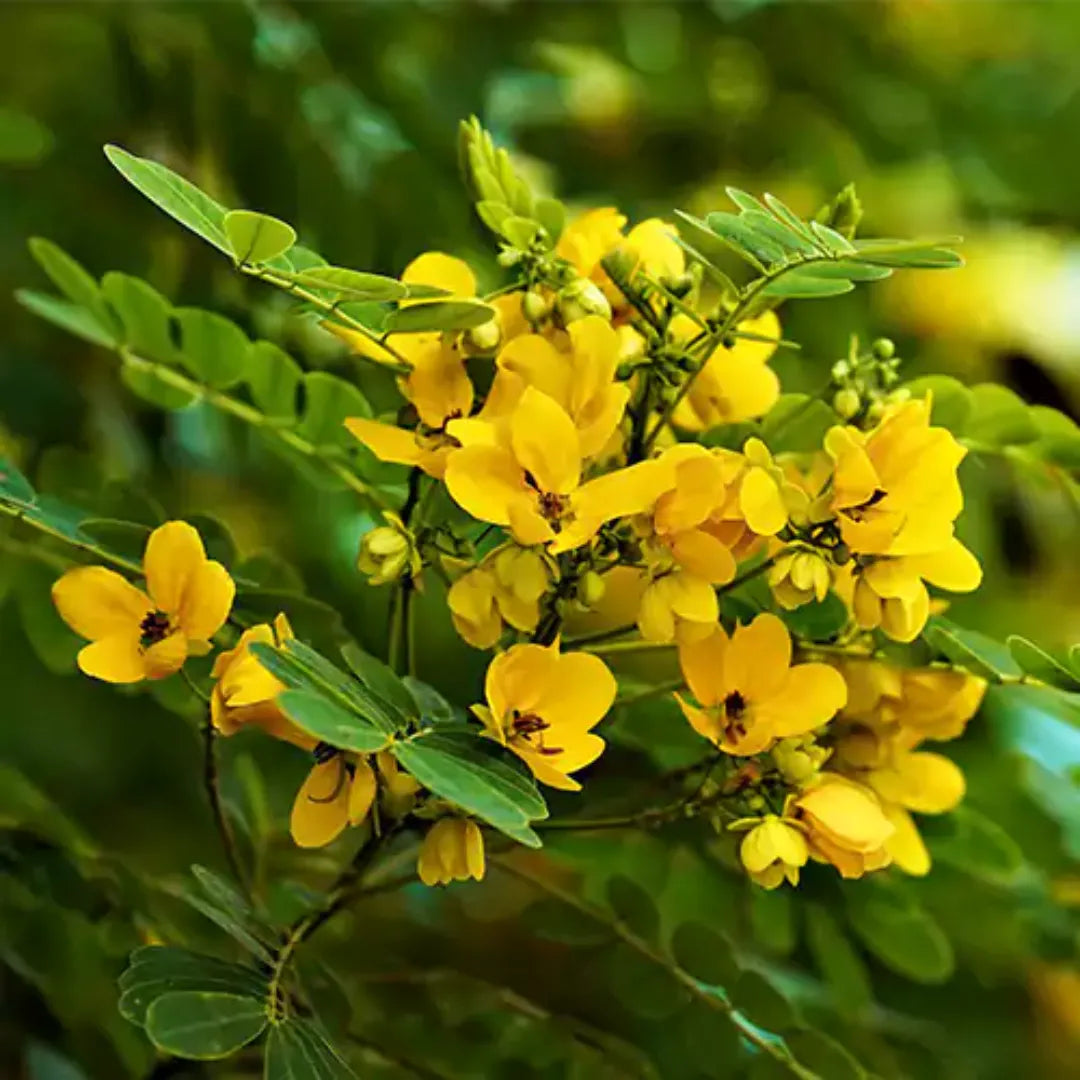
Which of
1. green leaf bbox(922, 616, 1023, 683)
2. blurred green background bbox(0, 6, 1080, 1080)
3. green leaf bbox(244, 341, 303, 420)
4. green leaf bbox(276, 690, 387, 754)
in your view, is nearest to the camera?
green leaf bbox(276, 690, 387, 754)

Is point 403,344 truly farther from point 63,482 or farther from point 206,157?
point 206,157

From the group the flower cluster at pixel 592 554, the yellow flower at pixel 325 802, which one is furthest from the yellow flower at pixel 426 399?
the yellow flower at pixel 325 802

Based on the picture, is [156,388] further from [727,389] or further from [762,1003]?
[762,1003]

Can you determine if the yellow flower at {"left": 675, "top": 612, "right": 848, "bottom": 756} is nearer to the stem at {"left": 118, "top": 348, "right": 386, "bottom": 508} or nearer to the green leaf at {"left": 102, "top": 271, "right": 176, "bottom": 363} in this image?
the stem at {"left": 118, "top": 348, "right": 386, "bottom": 508}

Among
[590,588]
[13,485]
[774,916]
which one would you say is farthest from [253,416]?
[774,916]

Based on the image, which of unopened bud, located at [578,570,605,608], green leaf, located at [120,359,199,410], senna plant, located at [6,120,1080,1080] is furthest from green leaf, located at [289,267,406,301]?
green leaf, located at [120,359,199,410]

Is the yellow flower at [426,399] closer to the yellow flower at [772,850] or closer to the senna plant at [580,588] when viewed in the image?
the senna plant at [580,588]

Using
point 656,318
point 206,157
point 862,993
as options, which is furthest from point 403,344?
point 206,157
